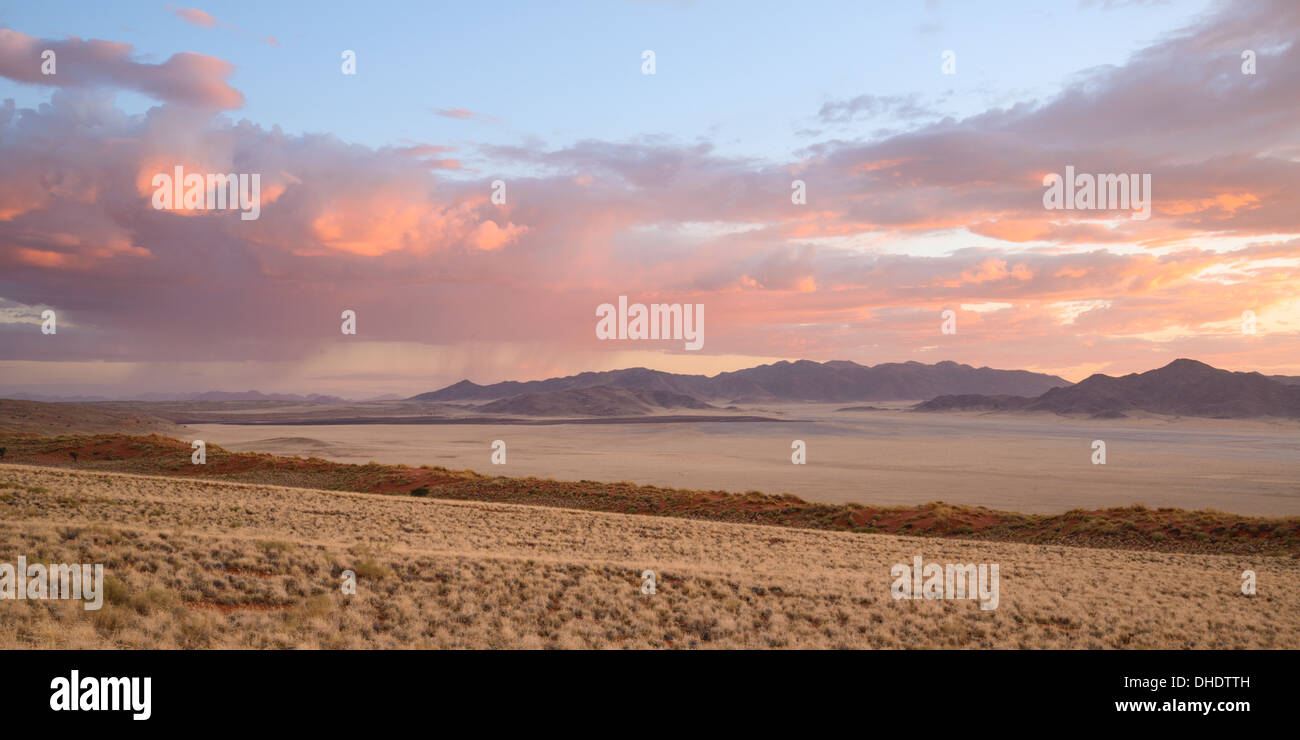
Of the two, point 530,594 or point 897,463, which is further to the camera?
point 897,463

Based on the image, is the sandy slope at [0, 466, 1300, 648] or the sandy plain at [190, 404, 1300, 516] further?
the sandy plain at [190, 404, 1300, 516]

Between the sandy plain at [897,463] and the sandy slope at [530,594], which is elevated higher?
the sandy slope at [530,594]

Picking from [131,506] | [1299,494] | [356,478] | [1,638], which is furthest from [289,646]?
[1299,494]

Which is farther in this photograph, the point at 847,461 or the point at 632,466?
the point at 847,461

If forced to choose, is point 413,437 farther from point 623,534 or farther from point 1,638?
point 1,638

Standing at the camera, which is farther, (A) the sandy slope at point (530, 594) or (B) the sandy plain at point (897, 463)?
(B) the sandy plain at point (897, 463)

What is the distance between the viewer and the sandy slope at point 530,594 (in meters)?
9.70

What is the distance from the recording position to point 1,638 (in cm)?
802

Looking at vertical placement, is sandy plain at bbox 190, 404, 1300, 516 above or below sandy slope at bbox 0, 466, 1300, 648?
below

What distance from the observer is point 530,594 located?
1238 cm

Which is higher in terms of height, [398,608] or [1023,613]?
[398,608]

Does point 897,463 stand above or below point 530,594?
below

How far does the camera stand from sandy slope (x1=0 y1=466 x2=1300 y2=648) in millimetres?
9703
